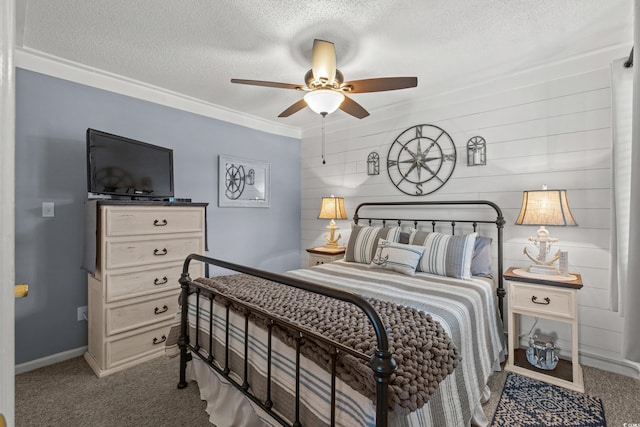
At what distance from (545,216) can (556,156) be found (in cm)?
64

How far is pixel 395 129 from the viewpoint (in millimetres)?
3527

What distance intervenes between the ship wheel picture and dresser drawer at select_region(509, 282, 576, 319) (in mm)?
3017

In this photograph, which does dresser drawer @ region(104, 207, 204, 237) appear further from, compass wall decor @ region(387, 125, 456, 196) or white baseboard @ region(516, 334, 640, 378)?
white baseboard @ region(516, 334, 640, 378)

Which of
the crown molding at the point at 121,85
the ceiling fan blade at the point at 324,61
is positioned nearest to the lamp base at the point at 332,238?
the crown molding at the point at 121,85

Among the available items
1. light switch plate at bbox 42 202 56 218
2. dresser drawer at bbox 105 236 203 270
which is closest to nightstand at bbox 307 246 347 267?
dresser drawer at bbox 105 236 203 270

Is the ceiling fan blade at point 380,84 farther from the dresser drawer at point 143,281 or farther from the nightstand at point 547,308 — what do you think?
the dresser drawer at point 143,281

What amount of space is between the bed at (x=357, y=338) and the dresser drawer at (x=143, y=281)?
1.90ft

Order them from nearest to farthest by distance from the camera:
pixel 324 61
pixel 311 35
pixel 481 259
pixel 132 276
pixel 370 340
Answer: pixel 370 340
pixel 324 61
pixel 311 35
pixel 132 276
pixel 481 259

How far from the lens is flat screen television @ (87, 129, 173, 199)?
2.34m

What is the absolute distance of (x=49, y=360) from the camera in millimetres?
2430

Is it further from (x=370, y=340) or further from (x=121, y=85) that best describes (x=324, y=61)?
(x=121, y=85)

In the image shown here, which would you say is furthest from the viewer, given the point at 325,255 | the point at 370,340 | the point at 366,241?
the point at 325,255

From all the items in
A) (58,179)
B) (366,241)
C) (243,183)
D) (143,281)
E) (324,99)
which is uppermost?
(324,99)

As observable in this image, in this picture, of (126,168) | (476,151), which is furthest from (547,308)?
(126,168)
